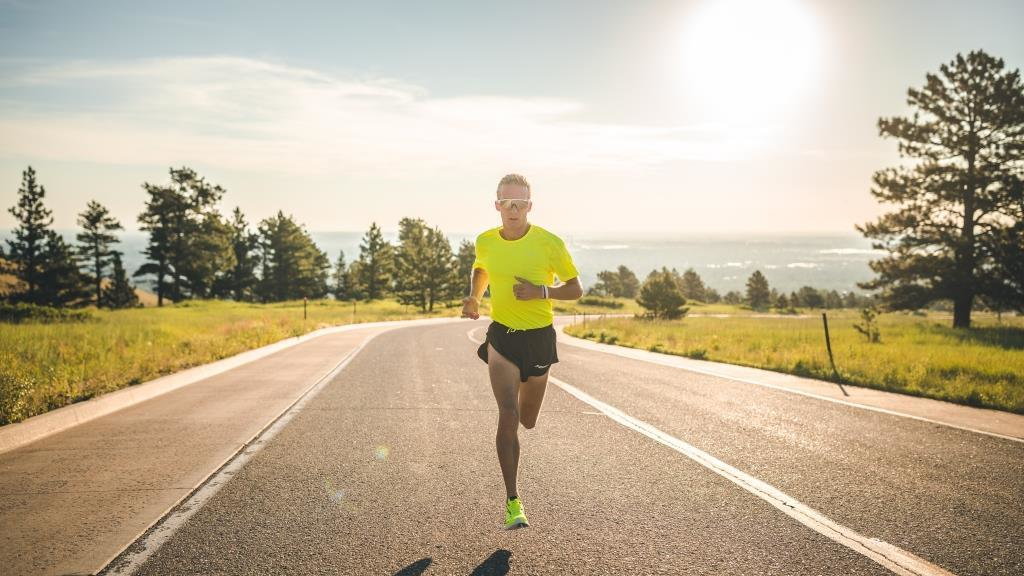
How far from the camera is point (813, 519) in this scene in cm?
372

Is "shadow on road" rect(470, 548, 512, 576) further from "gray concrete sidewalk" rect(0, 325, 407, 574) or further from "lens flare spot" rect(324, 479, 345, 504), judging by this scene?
"gray concrete sidewalk" rect(0, 325, 407, 574)

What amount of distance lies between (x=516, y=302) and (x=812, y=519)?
2380 mm

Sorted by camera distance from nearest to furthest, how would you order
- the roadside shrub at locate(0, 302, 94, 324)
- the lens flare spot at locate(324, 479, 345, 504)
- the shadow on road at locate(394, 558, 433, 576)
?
the shadow on road at locate(394, 558, 433, 576) → the lens flare spot at locate(324, 479, 345, 504) → the roadside shrub at locate(0, 302, 94, 324)

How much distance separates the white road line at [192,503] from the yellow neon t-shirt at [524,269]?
2457mm

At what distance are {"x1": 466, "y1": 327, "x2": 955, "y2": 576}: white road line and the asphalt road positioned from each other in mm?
83

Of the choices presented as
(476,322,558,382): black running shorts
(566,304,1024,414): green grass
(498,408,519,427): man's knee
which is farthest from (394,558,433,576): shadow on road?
(566,304,1024,414): green grass

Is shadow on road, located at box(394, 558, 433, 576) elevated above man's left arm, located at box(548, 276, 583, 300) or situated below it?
below

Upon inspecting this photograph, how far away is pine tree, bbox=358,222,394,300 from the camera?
306 feet

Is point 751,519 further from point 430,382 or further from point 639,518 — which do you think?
point 430,382

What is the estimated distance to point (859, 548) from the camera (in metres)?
3.27

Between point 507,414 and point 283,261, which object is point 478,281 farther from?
point 283,261

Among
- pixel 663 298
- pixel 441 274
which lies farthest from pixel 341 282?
pixel 663 298

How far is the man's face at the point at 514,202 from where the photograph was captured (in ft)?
12.8

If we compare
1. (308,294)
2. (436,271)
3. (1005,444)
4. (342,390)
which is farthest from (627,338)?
(308,294)
